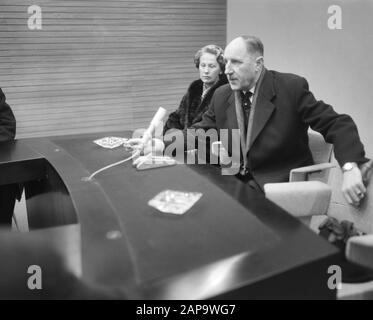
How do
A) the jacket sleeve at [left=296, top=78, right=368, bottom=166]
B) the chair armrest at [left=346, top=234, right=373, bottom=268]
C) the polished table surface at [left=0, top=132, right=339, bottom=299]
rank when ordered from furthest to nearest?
the jacket sleeve at [left=296, top=78, right=368, bottom=166], the chair armrest at [left=346, top=234, right=373, bottom=268], the polished table surface at [left=0, top=132, right=339, bottom=299]

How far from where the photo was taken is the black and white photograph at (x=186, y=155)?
3.54ft

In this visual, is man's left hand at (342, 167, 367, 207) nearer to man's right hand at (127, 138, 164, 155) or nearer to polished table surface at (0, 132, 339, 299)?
polished table surface at (0, 132, 339, 299)

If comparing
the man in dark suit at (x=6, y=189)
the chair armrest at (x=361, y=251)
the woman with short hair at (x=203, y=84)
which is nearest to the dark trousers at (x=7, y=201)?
the man in dark suit at (x=6, y=189)

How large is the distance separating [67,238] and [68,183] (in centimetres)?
53

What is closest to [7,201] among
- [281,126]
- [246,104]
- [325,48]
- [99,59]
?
[246,104]

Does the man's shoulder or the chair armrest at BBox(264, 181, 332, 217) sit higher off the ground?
the man's shoulder

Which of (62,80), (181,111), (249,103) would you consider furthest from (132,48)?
(249,103)

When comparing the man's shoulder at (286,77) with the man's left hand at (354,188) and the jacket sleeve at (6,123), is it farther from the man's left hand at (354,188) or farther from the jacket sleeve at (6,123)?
the jacket sleeve at (6,123)

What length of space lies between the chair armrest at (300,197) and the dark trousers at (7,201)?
1.52 m

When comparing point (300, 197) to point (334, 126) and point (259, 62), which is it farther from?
point (259, 62)

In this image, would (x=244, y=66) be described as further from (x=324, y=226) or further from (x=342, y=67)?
(x=342, y=67)

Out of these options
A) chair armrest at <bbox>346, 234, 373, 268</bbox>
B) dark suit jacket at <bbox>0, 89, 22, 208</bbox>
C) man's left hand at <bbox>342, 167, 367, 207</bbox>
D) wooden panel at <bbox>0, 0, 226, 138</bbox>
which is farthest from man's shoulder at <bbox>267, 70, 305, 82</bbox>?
wooden panel at <bbox>0, 0, 226, 138</bbox>

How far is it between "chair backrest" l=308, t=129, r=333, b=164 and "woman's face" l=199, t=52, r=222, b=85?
2.99 feet

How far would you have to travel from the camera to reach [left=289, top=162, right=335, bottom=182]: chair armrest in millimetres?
2137
